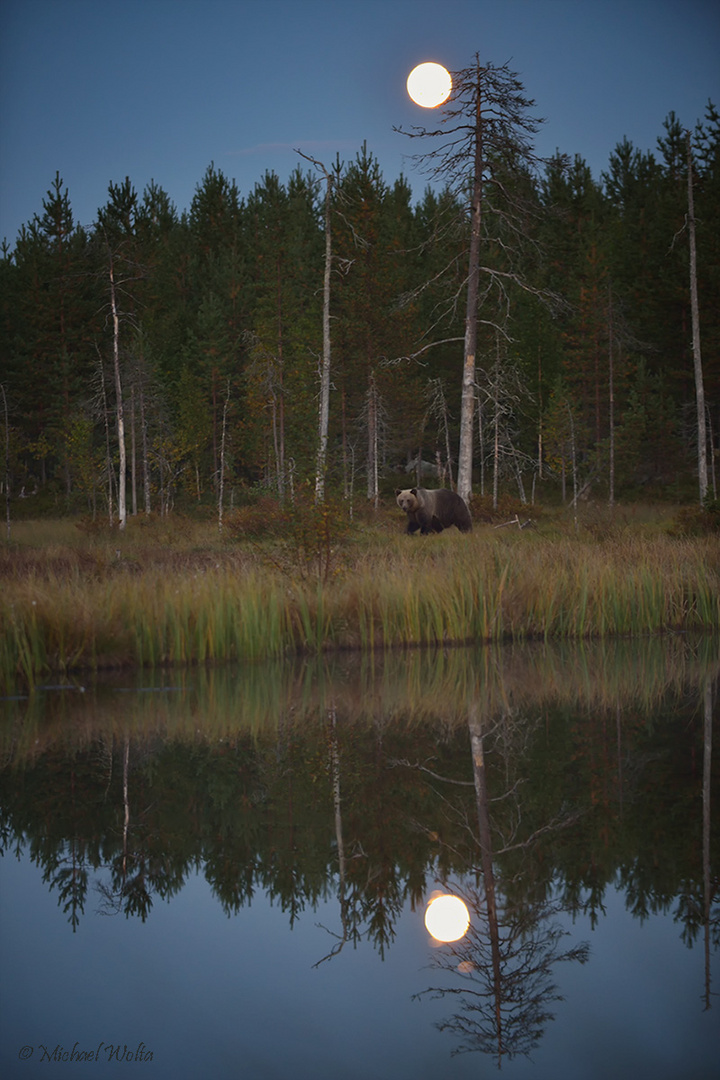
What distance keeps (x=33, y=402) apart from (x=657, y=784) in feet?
140

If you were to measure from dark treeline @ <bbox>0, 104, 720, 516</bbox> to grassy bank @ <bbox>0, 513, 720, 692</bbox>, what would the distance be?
2138cm

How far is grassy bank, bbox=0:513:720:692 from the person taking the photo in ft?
27.1

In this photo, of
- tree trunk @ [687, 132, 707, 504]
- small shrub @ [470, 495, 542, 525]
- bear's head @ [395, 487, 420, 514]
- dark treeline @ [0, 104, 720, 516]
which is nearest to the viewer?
bear's head @ [395, 487, 420, 514]

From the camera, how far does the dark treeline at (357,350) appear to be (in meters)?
35.2

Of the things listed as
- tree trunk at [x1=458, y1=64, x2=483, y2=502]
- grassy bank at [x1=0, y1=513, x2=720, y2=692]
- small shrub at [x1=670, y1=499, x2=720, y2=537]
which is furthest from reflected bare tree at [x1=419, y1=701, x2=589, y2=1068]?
tree trunk at [x1=458, y1=64, x2=483, y2=502]

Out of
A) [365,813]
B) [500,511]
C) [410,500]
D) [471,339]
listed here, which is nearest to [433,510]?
[410,500]

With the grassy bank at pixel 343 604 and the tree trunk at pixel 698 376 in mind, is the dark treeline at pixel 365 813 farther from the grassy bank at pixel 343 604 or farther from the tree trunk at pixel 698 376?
the tree trunk at pixel 698 376

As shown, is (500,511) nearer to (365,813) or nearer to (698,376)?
(698,376)

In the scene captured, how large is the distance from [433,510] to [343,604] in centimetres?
1077

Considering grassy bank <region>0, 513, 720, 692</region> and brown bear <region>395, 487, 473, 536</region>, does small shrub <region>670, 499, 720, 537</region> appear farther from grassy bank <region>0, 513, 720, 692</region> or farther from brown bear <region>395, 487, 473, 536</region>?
grassy bank <region>0, 513, 720, 692</region>

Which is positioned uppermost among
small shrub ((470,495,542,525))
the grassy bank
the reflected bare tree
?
small shrub ((470,495,542,525))

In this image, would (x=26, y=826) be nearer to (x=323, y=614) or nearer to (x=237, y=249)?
(x=323, y=614)

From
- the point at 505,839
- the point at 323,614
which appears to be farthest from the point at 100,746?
the point at 323,614

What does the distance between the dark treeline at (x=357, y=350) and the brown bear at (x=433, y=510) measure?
1230 cm
